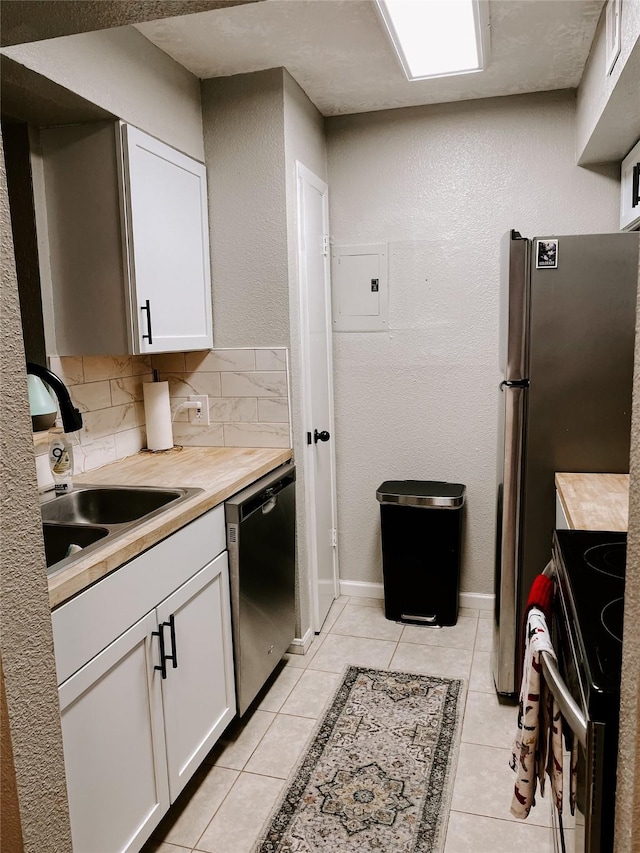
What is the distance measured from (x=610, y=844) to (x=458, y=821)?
4.00ft

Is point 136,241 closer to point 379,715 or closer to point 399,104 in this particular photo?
point 399,104

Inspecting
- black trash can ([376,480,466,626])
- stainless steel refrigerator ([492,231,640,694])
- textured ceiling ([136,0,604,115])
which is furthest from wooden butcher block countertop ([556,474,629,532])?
textured ceiling ([136,0,604,115])

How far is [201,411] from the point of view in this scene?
2.95 m

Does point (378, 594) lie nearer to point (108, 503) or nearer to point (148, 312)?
point (108, 503)

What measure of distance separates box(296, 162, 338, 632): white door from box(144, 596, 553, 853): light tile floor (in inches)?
11.9

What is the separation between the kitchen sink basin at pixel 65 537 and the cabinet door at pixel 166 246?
70cm

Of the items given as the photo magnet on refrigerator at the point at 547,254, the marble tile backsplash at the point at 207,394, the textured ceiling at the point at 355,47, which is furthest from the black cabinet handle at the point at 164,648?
the textured ceiling at the point at 355,47

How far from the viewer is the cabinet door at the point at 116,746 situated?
1475mm

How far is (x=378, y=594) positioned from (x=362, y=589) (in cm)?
9

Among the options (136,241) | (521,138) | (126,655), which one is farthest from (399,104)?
(126,655)

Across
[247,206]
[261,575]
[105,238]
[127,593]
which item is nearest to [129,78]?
[105,238]

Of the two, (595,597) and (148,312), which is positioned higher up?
(148,312)

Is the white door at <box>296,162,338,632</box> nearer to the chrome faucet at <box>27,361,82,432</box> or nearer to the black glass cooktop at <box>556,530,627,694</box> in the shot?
the chrome faucet at <box>27,361,82,432</box>

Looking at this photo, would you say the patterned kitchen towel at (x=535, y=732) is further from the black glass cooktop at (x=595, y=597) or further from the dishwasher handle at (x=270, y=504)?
the dishwasher handle at (x=270, y=504)
